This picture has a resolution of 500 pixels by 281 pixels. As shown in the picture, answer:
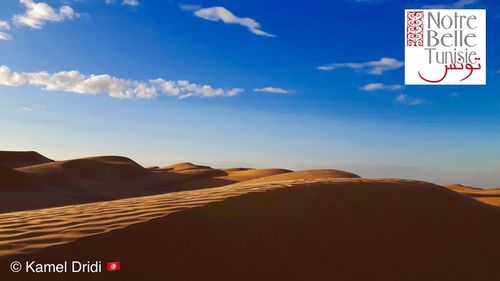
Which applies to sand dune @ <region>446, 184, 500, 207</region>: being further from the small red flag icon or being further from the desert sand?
the small red flag icon

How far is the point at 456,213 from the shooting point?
805 centimetres

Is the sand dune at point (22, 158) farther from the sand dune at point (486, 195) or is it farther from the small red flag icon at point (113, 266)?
the small red flag icon at point (113, 266)

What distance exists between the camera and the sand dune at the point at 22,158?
116 ft

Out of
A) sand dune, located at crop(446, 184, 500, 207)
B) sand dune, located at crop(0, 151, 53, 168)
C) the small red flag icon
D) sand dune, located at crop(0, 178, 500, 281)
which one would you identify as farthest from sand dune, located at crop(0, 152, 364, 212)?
the small red flag icon

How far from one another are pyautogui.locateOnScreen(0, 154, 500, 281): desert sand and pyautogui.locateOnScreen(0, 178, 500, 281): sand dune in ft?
0.05

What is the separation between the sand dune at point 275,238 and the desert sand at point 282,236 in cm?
2

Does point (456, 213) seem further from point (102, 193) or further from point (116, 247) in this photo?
point (102, 193)

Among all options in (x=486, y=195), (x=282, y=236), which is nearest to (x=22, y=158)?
(x=486, y=195)

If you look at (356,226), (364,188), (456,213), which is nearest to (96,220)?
(356,226)

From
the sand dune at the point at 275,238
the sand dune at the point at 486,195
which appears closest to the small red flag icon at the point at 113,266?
the sand dune at the point at 275,238

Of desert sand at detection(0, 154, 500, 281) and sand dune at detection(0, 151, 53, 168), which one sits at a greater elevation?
sand dune at detection(0, 151, 53, 168)

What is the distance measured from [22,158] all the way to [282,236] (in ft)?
127

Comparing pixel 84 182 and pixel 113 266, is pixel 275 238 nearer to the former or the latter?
pixel 113 266

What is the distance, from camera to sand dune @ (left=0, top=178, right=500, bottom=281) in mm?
4582
